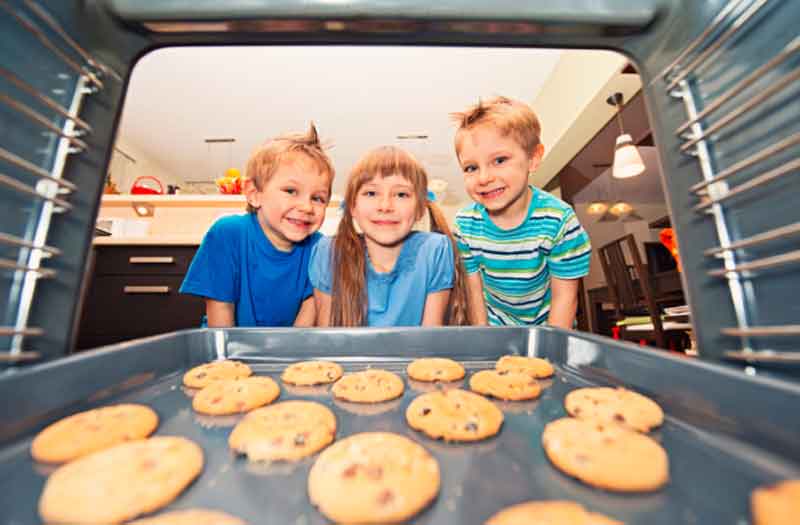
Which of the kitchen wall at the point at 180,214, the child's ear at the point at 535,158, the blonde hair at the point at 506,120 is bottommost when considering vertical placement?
the child's ear at the point at 535,158

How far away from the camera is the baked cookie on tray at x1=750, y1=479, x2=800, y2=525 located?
0.30m

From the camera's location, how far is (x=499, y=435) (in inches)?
20.5

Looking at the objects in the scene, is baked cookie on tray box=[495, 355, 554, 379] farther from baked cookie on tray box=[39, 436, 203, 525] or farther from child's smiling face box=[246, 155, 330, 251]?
child's smiling face box=[246, 155, 330, 251]

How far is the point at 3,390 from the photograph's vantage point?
42 centimetres

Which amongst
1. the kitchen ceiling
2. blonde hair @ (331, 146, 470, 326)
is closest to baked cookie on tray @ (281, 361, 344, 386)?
blonde hair @ (331, 146, 470, 326)

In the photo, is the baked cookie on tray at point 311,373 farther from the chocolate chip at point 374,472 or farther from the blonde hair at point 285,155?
the blonde hair at point 285,155

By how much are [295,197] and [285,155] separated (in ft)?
0.46

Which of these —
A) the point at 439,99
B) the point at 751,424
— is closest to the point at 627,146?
the point at 439,99

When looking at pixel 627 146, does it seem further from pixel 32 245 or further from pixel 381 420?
pixel 32 245

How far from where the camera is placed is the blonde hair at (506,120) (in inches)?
45.9

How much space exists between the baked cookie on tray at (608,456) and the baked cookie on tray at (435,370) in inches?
9.3

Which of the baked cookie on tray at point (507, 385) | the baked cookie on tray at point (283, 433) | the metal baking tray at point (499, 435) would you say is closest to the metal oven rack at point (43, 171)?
the metal baking tray at point (499, 435)

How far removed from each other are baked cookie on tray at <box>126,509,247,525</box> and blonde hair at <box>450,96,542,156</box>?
115 centimetres

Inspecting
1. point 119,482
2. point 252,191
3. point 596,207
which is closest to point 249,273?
point 252,191
